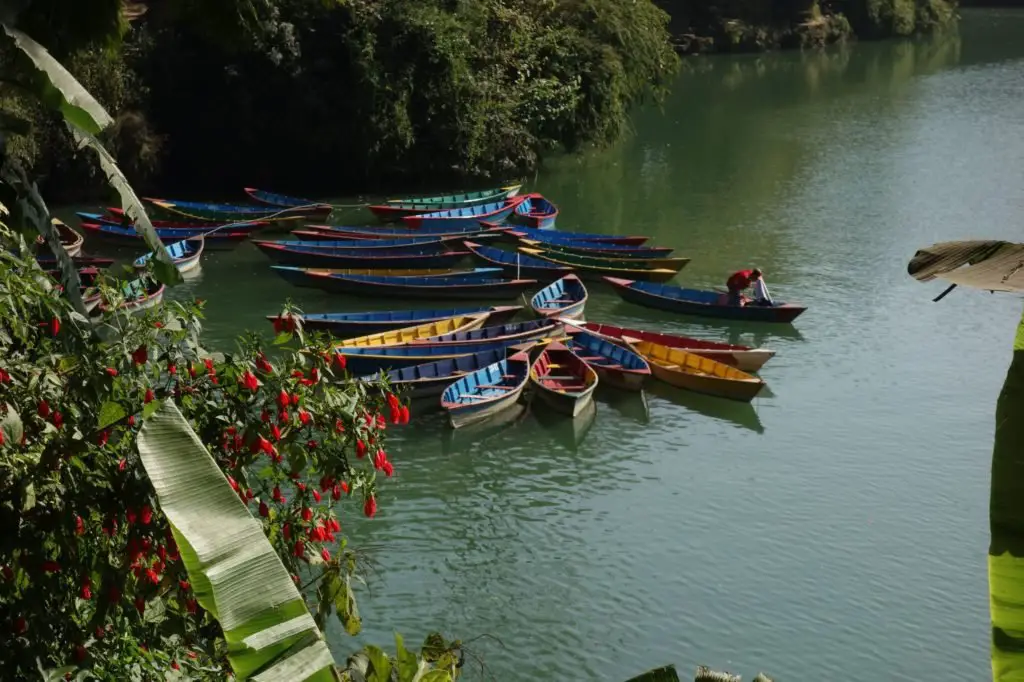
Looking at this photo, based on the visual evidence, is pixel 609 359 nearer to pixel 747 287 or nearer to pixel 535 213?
pixel 747 287

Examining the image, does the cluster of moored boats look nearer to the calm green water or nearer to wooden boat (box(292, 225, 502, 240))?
wooden boat (box(292, 225, 502, 240))

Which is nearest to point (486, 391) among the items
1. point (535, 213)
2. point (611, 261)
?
point (611, 261)

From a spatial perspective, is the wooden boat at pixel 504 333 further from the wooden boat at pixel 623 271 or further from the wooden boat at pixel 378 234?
the wooden boat at pixel 378 234

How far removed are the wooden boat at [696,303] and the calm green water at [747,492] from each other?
0.70 ft

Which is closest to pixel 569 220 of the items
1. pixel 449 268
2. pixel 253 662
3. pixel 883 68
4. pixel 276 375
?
pixel 449 268

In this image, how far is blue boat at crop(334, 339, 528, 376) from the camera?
1480 centimetres

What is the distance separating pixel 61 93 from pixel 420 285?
47.0 feet

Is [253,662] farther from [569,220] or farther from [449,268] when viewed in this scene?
[569,220]

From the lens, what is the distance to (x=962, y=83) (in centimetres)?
4084

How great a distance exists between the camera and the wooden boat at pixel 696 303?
1773 cm

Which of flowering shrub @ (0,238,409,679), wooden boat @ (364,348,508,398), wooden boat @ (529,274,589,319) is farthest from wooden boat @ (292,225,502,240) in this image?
flowering shrub @ (0,238,409,679)

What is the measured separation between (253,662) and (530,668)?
6.18 meters

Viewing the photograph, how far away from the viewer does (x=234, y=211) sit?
22.8m

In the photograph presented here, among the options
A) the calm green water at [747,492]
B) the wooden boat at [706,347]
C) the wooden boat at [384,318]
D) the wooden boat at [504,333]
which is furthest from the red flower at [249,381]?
the wooden boat at [706,347]
